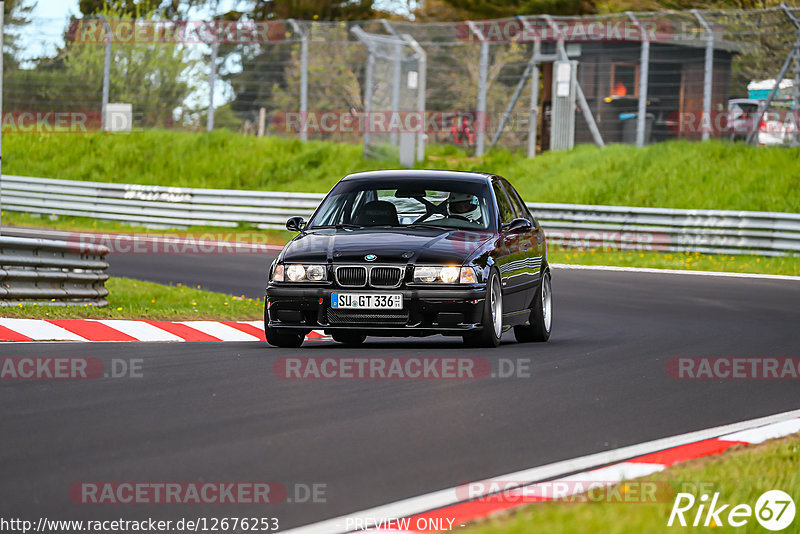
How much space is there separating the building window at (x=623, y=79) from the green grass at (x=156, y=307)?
13.8 m

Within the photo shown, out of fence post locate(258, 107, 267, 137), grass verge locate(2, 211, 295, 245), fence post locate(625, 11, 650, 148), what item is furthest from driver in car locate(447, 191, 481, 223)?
fence post locate(258, 107, 267, 137)

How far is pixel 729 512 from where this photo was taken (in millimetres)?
4801

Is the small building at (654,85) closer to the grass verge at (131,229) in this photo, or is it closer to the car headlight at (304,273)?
the grass verge at (131,229)

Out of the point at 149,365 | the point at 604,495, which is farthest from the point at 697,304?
the point at 604,495

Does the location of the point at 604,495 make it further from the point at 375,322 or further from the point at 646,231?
the point at 646,231

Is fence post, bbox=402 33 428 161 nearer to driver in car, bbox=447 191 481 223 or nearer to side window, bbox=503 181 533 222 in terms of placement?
side window, bbox=503 181 533 222

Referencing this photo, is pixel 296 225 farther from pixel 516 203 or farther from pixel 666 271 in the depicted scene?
pixel 666 271

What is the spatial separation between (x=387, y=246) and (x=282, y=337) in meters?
1.12

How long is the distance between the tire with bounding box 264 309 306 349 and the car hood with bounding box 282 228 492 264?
555 mm

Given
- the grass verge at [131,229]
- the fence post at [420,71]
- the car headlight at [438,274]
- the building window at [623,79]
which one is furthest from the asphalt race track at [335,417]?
the fence post at [420,71]

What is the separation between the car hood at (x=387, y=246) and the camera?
10.2 m

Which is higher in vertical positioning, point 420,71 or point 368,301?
point 420,71

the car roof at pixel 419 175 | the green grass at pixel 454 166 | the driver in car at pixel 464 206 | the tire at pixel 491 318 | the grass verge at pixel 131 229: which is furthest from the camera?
the grass verge at pixel 131 229

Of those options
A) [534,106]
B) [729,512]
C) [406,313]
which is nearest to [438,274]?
[406,313]
